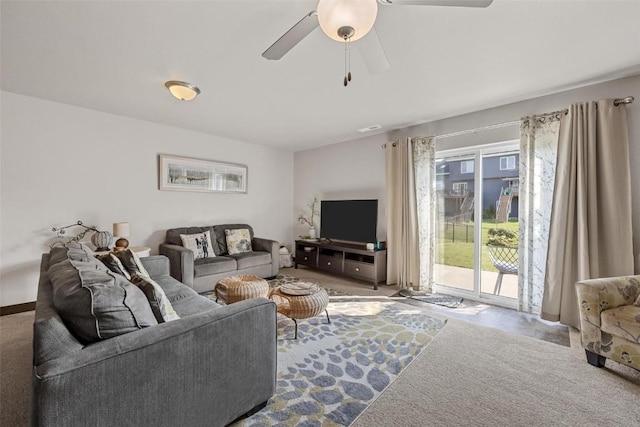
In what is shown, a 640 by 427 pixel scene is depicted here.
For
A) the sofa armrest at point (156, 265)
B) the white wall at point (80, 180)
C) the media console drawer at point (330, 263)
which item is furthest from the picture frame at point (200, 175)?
the media console drawer at point (330, 263)

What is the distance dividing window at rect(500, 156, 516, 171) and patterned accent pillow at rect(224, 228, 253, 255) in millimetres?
3715

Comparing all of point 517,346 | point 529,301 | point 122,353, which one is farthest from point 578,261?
point 122,353

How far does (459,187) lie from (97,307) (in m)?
3.78

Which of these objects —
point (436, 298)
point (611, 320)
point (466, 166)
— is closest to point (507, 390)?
point (611, 320)

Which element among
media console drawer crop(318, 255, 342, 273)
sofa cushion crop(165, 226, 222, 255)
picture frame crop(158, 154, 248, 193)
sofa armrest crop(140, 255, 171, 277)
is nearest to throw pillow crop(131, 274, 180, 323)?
sofa armrest crop(140, 255, 171, 277)

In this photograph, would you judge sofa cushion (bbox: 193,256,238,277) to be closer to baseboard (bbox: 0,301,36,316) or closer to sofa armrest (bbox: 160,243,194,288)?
sofa armrest (bbox: 160,243,194,288)

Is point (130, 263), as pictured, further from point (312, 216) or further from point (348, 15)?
point (312, 216)

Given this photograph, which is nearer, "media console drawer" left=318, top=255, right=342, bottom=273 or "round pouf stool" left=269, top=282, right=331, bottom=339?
"round pouf stool" left=269, top=282, right=331, bottom=339

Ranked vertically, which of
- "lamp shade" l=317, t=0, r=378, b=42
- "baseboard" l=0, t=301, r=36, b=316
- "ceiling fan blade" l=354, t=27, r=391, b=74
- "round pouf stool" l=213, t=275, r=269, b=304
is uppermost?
"ceiling fan blade" l=354, t=27, r=391, b=74

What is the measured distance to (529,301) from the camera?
288cm

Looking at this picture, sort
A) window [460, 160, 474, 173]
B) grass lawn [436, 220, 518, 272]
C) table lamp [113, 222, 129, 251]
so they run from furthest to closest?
window [460, 160, 474, 173]
grass lawn [436, 220, 518, 272]
table lamp [113, 222, 129, 251]

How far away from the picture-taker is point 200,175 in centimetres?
426

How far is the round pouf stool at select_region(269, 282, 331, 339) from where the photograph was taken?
2270 millimetres

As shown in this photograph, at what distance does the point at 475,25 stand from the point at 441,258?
2.81 meters
